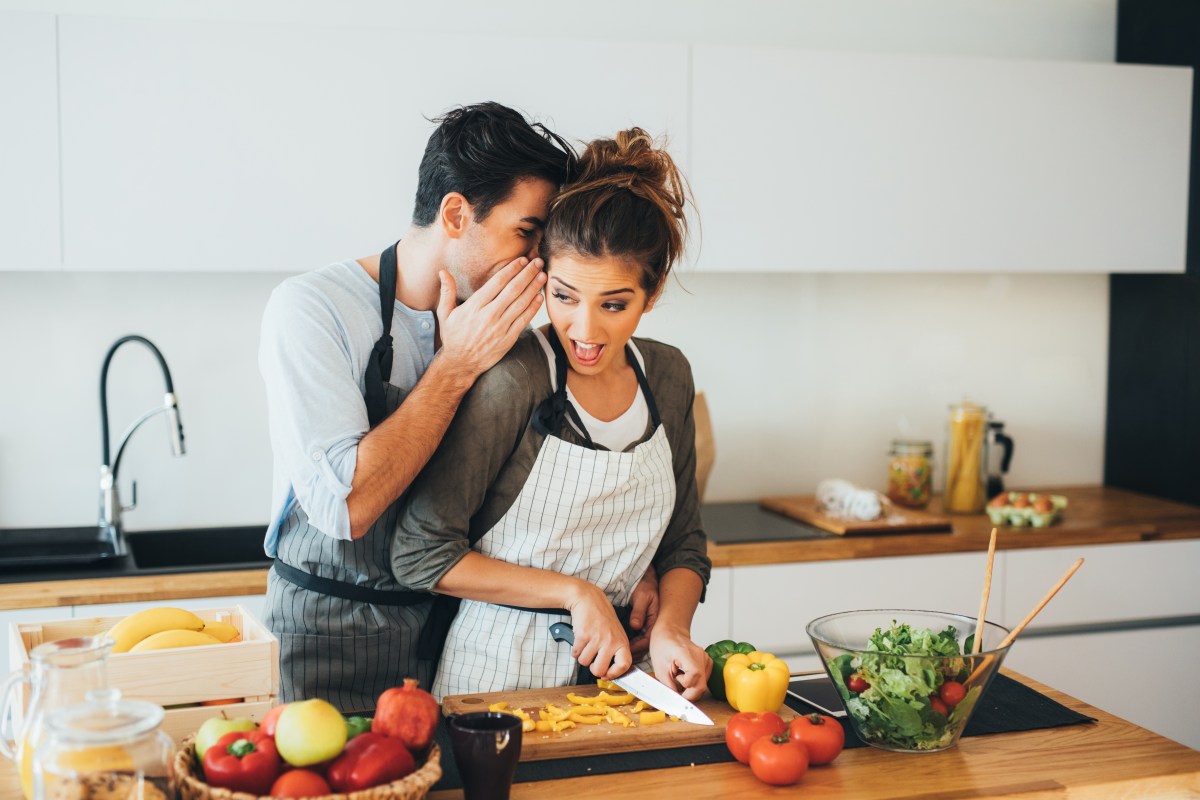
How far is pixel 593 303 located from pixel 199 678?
755 millimetres

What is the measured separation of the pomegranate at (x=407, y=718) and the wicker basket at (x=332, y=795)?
1.0 inches

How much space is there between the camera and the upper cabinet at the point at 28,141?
260 cm

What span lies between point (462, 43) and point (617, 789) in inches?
78.2

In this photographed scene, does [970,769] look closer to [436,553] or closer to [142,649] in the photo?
→ [436,553]

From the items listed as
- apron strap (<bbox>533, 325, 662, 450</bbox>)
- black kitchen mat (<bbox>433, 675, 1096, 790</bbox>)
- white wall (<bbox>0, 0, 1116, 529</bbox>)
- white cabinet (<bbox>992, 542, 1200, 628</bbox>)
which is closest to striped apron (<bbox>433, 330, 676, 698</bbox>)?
apron strap (<bbox>533, 325, 662, 450</bbox>)

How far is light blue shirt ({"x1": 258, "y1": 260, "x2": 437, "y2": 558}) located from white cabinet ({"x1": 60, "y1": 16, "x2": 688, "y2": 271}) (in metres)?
1.00

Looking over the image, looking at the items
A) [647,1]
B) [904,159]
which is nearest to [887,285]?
[904,159]

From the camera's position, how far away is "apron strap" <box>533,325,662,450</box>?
1.77 m

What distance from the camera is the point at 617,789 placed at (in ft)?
4.53

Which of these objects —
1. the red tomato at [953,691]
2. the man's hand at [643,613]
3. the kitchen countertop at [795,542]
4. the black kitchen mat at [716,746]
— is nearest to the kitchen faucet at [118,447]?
the kitchen countertop at [795,542]

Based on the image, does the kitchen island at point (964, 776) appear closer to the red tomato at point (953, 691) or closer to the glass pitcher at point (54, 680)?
the red tomato at point (953, 691)

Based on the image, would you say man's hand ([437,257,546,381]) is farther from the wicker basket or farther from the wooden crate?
the wicker basket

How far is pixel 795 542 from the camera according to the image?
9.67 feet

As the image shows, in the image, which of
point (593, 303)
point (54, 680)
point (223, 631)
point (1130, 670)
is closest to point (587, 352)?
point (593, 303)
